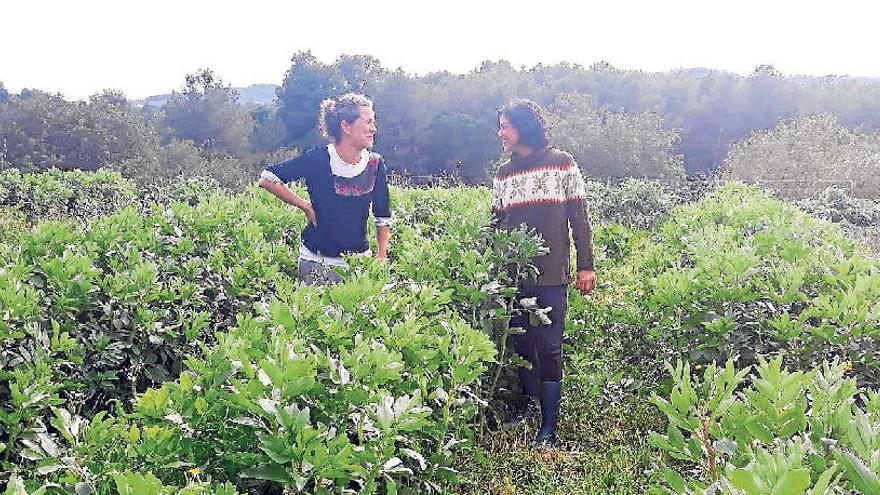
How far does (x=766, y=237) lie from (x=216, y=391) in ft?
12.9

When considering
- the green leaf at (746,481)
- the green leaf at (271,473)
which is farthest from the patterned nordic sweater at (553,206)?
Answer: the green leaf at (746,481)

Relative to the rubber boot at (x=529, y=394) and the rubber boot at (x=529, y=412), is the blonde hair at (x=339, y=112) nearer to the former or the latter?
the rubber boot at (x=529, y=394)

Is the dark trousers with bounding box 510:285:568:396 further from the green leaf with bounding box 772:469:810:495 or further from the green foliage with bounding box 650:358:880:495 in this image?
the green leaf with bounding box 772:469:810:495

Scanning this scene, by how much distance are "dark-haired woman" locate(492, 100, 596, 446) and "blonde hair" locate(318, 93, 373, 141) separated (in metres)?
0.74

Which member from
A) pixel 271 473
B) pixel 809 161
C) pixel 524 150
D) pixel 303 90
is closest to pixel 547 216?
pixel 524 150

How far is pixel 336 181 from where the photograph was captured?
151 inches

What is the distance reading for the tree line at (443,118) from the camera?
Result: 2389 cm

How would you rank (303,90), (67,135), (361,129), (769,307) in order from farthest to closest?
(303,90) → (67,135) → (361,129) → (769,307)

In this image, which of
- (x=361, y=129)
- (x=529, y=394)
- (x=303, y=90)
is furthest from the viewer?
(x=303, y=90)

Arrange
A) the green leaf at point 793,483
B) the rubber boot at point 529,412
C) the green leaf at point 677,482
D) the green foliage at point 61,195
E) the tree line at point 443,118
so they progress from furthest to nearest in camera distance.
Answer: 1. the tree line at point 443,118
2. the green foliage at point 61,195
3. the rubber boot at point 529,412
4. the green leaf at point 677,482
5. the green leaf at point 793,483

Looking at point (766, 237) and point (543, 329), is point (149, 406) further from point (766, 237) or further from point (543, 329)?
point (766, 237)

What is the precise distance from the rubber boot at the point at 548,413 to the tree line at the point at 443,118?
67.4ft

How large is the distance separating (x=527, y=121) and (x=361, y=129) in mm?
855

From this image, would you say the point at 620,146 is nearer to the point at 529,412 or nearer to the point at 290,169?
the point at 529,412
